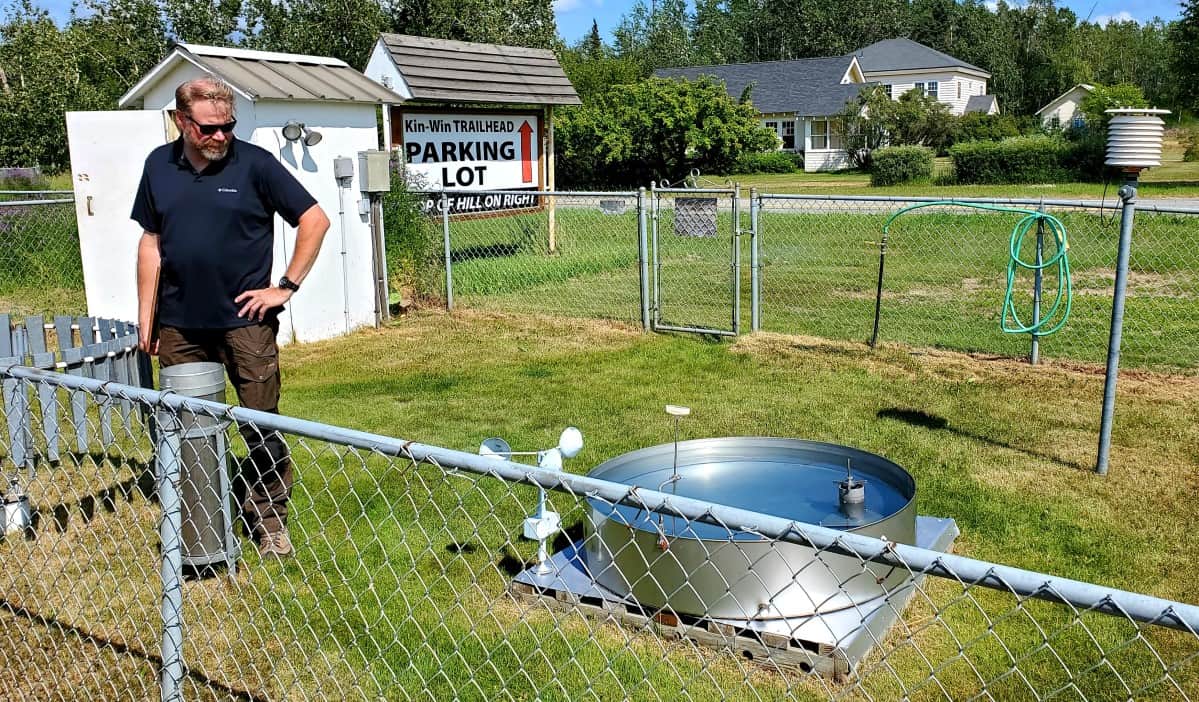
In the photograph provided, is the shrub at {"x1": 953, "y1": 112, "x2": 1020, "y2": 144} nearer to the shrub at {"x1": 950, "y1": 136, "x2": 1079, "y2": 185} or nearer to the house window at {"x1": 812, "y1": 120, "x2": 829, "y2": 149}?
the house window at {"x1": 812, "y1": 120, "x2": 829, "y2": 149}

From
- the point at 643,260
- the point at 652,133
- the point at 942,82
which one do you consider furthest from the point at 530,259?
the point at 942,82

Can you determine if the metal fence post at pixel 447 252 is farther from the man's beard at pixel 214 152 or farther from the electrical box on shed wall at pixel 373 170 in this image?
the man's beard at pixel 214 152

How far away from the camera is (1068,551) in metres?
4.68

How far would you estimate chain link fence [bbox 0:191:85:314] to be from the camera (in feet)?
37.1

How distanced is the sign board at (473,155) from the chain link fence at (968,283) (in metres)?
3.37

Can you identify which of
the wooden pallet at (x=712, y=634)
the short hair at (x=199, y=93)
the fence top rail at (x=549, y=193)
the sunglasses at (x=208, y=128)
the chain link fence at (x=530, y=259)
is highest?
the short hair at (x=199, y=93)

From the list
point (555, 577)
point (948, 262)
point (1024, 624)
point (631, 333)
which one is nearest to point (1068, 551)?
point (1024, 624)

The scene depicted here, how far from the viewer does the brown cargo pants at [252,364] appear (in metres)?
4.22

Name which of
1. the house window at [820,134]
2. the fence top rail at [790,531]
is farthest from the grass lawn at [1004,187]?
the fence top rail at [790,531]

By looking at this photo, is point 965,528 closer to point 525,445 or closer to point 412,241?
point 525,445

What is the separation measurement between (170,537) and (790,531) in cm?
178

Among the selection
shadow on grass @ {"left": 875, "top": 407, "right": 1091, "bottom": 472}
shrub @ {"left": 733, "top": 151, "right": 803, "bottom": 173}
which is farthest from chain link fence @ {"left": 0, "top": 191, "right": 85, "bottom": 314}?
shrub @ {"left": 733, "top": 151, "right": 803, "bottom": 173}

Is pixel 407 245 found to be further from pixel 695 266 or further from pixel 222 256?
pixel 222 256

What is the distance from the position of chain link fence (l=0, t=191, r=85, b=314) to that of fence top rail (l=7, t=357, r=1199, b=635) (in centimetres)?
969
